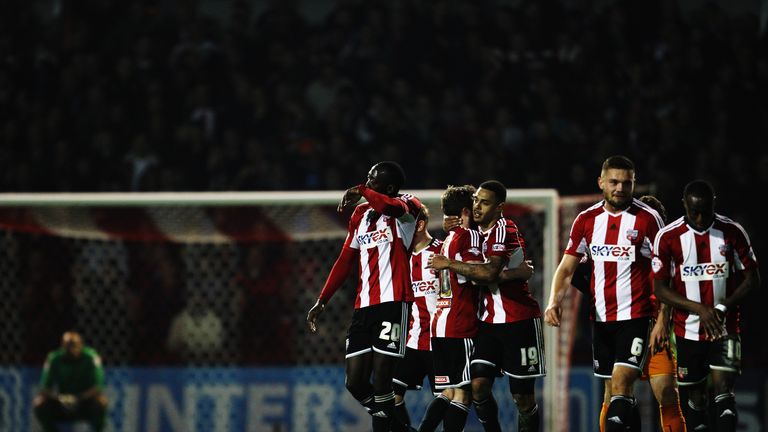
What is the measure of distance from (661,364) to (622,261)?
2.35ft

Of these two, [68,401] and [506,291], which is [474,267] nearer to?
[506,291]

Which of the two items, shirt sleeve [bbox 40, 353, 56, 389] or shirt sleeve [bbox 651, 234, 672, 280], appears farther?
shirt sleeve [bbox 40, 353, 56, 389]

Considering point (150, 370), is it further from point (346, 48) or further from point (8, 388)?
point (346, 48)

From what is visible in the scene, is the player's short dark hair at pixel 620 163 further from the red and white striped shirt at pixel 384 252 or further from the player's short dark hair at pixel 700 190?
the red and white striped shirt at pixel 384 252

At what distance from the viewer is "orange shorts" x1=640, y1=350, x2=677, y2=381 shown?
6719 mm

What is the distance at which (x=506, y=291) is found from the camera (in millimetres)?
6832

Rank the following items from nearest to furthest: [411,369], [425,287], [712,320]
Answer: [712,320] → [425,287] → [411,369]

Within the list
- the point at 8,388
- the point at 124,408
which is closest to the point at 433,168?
the point at 124,408

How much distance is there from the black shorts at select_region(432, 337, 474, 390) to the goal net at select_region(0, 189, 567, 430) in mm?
3602

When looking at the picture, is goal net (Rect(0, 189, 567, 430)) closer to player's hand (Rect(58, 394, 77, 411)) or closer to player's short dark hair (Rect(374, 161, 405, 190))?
player's hand (Rect(58, 394, 77, 411))

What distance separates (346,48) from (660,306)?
8.08 metres

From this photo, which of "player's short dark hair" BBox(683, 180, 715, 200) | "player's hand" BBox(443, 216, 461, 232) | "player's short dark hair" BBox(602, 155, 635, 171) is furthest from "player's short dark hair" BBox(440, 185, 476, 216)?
"player's short dark hair" BBox(683, 180, 715, 200)

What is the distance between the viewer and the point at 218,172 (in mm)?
12641

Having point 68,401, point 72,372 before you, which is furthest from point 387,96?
point 68,401
